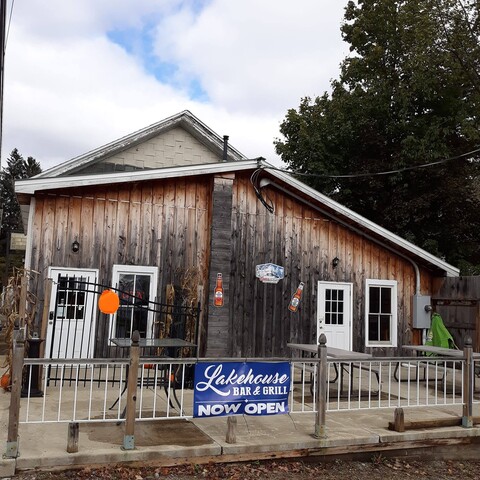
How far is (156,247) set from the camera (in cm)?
1076

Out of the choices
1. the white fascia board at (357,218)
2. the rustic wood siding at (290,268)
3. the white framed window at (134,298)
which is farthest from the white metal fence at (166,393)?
the white fascia board at (357,218)

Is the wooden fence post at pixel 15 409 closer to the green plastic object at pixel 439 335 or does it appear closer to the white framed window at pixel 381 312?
the white framed window at pixel 381 312

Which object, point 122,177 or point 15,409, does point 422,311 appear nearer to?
point 122,177

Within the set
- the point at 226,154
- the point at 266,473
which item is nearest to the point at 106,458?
the point at 266,473

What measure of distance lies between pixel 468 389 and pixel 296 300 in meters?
5.20

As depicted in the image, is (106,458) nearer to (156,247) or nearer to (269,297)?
(156,247)

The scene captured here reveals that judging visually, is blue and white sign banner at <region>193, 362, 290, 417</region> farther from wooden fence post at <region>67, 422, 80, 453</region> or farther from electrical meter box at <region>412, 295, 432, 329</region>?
electrical meter box at <region>412, 295, 432, 329</region>

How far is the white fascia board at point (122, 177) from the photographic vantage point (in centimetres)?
931

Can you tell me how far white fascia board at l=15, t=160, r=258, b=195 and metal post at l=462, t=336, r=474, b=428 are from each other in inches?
228

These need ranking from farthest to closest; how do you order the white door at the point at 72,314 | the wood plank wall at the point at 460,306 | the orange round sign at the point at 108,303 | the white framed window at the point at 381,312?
the white framed window at the point at 381,312, the wood plank wall at the point at 460,306, the white door at the point at 72,314, the orange round sign at the point at 108,303

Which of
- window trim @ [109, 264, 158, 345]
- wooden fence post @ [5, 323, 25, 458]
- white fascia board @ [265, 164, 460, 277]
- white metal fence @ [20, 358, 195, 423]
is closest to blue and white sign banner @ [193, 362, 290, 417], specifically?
white metal fence @ [20, 358, 195, 423]

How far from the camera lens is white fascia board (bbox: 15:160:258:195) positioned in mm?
9312

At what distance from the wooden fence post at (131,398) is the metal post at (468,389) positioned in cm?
444

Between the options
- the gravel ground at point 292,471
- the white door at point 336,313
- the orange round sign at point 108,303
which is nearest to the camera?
the gravel ground at point 292,471
